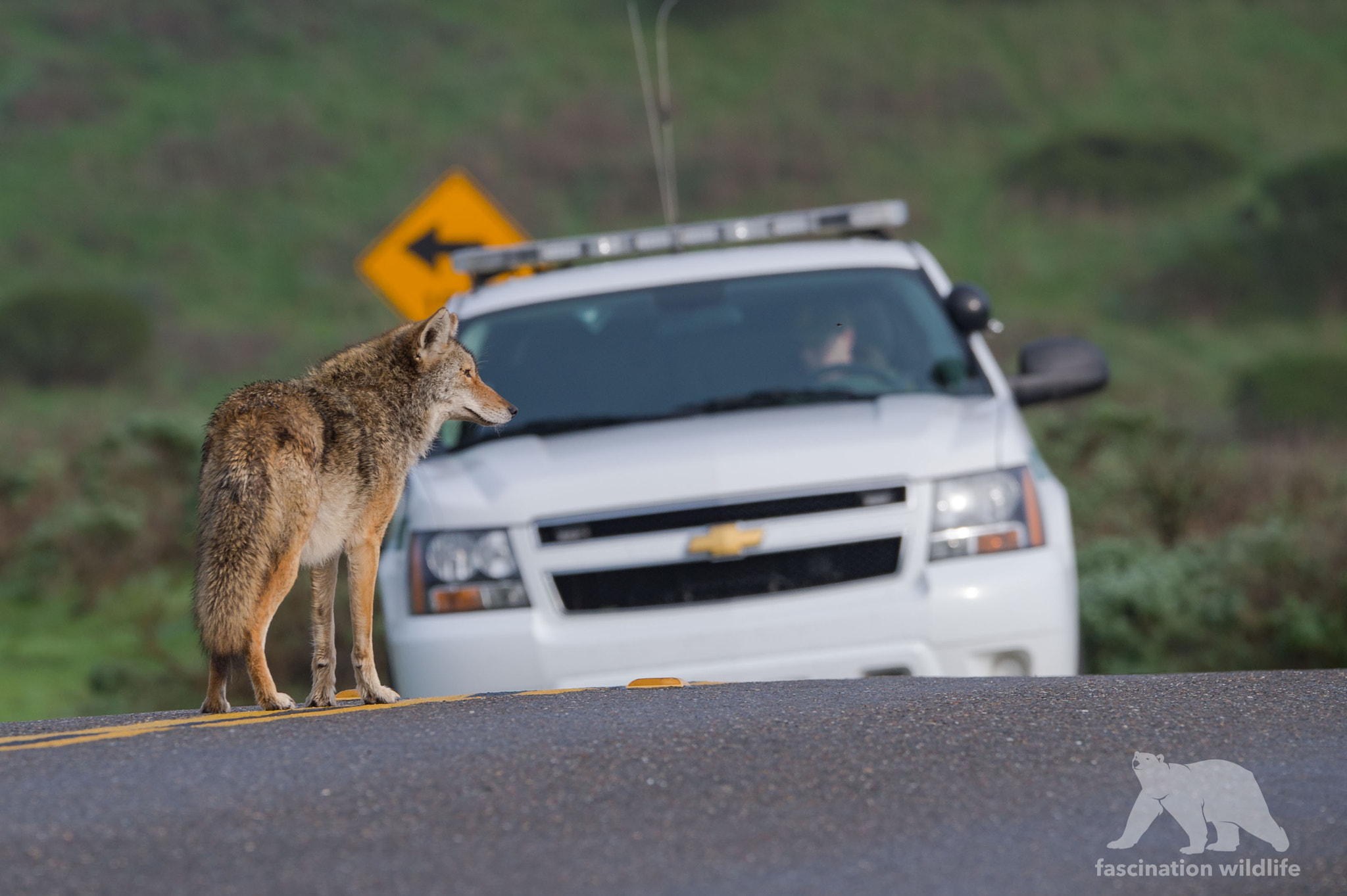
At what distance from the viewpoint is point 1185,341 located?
110ft

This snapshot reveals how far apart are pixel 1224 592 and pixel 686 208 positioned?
36095 mm

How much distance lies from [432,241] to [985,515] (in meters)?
7.59

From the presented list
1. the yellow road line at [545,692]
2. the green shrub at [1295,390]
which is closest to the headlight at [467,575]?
the yellow road line at [545,692]

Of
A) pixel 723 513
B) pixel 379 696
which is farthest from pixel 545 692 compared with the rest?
pixel 723 513

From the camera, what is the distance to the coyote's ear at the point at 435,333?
531cm

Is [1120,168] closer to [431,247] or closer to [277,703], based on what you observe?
[431,247]

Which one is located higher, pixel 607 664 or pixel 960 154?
pixel 960 154

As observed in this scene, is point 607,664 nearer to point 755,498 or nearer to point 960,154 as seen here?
point 755,498

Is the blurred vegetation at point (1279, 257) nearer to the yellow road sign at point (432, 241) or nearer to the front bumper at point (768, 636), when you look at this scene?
the yellow road sign at point (432, 241)

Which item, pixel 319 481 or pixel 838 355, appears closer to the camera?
pixel 319 481

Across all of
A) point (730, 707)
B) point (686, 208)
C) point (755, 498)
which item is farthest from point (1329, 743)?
point (686, 208)

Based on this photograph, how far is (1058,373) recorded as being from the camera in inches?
286

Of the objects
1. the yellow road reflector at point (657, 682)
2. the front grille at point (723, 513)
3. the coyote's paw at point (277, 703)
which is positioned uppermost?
the front grille at point (723, 513)

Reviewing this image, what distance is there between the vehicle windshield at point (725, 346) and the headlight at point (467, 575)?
0.96 m
